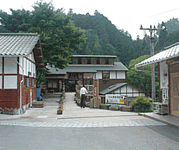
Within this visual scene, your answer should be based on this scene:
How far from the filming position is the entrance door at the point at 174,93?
10.4 meters

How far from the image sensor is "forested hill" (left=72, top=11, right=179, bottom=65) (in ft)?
221

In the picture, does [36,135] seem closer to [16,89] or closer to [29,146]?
[29,146]

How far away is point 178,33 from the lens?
60.8 m

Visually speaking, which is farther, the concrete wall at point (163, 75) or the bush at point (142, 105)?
the bush at point (142, 105)

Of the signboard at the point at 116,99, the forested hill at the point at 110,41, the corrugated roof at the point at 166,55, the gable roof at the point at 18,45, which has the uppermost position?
the forested hill at the point at 110,41

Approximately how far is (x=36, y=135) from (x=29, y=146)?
4.80 ft

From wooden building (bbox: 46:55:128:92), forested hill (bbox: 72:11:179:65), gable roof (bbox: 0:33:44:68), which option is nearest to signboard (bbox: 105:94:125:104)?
gable roof (bbox: 0:33:44:68)

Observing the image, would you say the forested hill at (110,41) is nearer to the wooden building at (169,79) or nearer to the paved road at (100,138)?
the wooden building at (169,79)

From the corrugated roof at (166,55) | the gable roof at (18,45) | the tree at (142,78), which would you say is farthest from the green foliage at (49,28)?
the tree at (142,78)

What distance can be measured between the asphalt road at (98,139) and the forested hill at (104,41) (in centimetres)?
5829

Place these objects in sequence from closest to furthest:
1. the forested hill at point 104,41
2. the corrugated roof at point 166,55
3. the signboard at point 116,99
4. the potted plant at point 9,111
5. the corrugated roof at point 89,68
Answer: the corrugated roof at point 166,55, the potted plant at point 9,111, the signboard at point 116,99, the corrugated roof at point 89,68, the forested hill at point 104,41

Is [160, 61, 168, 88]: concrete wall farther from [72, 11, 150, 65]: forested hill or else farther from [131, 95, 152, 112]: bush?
[72, 11, 150, 65]: forested hill

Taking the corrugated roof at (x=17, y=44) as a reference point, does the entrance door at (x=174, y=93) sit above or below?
below

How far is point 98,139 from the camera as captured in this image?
21.9 ft
